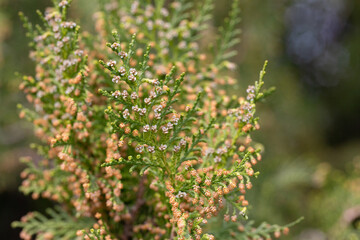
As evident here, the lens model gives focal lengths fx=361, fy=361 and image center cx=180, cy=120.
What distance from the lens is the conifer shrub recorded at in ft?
4.57

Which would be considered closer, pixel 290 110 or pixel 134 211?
pixel 134 211

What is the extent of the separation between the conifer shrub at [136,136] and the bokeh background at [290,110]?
1.07 m

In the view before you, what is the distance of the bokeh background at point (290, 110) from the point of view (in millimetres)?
2988

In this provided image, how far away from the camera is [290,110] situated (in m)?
4.34

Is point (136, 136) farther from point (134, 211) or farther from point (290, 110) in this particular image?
point (290, 110)

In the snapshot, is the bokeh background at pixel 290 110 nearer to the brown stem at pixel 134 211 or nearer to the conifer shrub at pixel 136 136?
the conifer shrub at pixel 136 136

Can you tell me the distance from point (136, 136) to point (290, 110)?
3.31 meters

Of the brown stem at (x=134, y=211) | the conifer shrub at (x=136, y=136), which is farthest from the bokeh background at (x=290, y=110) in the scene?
the brown stem at (x=134, y=211)

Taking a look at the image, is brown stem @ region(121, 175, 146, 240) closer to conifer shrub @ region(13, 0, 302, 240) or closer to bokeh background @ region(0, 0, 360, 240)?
conifer shrub @ region(13, 0, 302, 240)

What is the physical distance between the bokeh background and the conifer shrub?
1.07m

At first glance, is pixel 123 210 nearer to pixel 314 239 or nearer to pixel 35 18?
pixel 314 239

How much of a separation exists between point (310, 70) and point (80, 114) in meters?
5.16

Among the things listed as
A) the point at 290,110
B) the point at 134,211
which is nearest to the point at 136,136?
the point at 134,211

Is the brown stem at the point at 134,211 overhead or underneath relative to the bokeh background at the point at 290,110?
underneath
